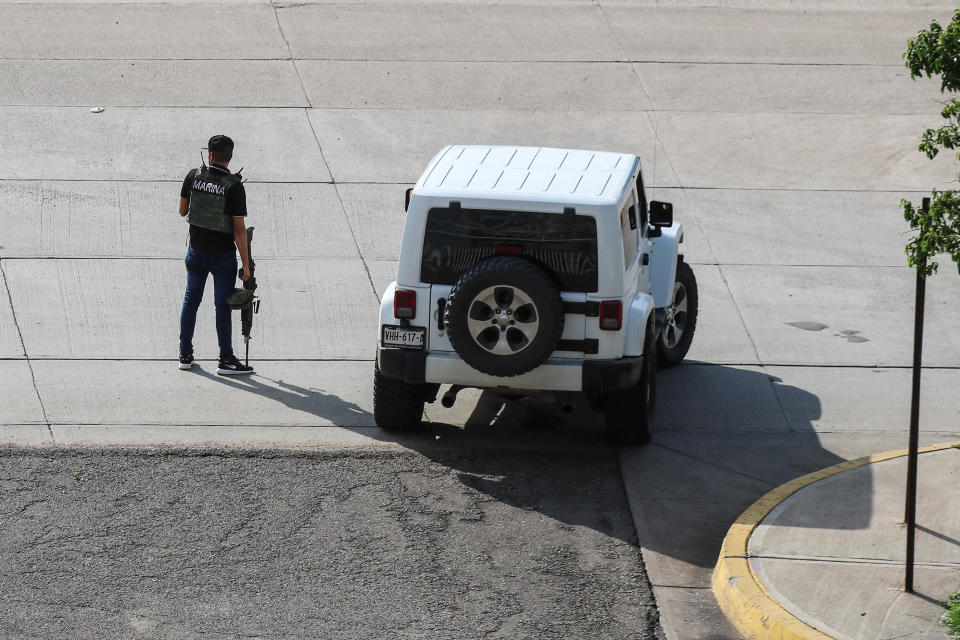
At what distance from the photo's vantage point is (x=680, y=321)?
1102cm

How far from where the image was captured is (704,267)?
12.9m

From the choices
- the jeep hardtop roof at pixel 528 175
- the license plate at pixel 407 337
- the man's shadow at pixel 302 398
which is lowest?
the man's shadow at pixel 302 398

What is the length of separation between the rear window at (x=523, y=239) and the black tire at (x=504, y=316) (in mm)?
121

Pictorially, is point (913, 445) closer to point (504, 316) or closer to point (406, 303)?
point (504, 316)

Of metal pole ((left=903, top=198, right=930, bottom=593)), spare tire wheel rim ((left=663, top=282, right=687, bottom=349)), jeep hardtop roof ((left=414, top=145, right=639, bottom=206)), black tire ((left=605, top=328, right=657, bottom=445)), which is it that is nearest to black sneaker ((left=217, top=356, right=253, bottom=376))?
jeep hardtop roof ((left=414, top=145, right=639, bottom=206))

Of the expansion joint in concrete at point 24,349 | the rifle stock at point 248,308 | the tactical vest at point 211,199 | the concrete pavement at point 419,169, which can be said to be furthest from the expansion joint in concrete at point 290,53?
the tactical vest at point 211,199

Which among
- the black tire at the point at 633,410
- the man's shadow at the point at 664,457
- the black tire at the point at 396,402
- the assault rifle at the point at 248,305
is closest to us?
the man's shadow at the point at 664,457

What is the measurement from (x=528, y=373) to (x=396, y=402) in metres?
1.07

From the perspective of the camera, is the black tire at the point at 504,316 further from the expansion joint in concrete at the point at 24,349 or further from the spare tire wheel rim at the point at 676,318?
the expansion joint in concrete at the point at 24,349

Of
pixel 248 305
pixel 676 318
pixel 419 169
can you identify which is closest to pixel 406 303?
pixel 248 305

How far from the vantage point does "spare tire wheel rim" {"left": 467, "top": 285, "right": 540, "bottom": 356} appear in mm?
8461

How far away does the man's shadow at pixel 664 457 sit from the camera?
8156 millimetres

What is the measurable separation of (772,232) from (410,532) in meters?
7.14

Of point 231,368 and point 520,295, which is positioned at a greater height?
point 520,295
